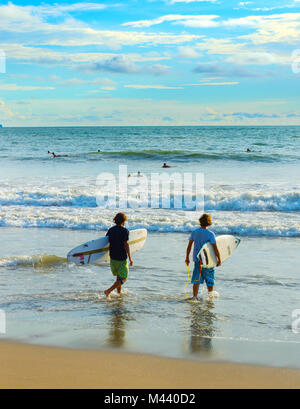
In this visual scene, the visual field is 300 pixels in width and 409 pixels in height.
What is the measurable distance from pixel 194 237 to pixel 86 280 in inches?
88.9

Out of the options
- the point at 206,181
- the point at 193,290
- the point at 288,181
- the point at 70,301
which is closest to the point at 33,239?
the point at 70,301

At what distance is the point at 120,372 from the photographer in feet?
15.3

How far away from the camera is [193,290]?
739 centimetres

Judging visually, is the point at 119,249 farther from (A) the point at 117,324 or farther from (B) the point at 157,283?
(A) the point at 117,324

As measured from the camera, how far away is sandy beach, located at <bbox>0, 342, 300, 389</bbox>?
4434 millimetres

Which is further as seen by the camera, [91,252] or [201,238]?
[91,252]

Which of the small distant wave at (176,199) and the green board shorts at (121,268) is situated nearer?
the green board shorts at (121,268)

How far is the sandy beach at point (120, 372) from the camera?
443cm
